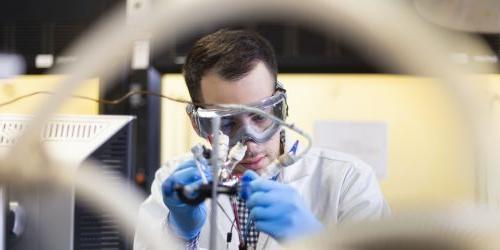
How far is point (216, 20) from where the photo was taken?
2.55 ft

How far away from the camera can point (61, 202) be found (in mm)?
834

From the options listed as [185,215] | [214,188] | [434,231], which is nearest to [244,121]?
[185,215]

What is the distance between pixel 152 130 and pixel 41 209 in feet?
4.06

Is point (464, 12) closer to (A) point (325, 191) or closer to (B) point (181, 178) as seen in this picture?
(B) point (181, 178)

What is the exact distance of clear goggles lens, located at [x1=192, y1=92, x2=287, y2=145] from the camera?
113cm

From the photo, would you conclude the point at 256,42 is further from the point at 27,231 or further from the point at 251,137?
the point at 27,231

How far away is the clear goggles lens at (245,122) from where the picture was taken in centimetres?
113

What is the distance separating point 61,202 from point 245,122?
0.42 metres

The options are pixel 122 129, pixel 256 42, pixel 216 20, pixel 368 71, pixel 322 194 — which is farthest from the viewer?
pixel 368 71

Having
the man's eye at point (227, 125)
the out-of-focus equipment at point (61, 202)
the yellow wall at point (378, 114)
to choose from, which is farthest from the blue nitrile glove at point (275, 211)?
the yellow wall at point (378, 114)

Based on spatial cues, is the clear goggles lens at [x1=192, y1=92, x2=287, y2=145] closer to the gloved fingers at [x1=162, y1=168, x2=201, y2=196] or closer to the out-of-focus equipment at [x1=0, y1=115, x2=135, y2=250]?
the gloved fingers at [x1=162, y1=168, x2=201, y2=196]

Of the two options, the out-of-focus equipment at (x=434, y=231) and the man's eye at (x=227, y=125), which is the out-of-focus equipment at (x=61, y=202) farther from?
the out-of-focus equipment at (x=434, y=231)

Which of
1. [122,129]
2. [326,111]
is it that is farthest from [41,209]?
[326,111]

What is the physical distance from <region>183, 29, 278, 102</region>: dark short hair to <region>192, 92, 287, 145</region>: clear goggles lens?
103 mm
